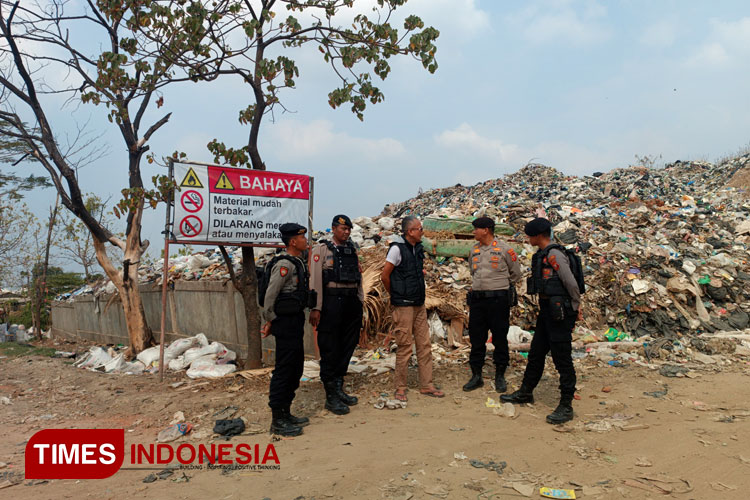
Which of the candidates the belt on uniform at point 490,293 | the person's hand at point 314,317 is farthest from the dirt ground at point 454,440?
the belt on uniform at point 490,293

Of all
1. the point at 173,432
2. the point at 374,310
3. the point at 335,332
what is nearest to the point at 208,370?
the point at 173,432

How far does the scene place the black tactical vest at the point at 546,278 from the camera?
157 inches

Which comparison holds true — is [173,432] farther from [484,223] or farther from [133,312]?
[133,312]

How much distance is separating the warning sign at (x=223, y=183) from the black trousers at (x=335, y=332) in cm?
215

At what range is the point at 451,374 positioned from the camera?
215 inches

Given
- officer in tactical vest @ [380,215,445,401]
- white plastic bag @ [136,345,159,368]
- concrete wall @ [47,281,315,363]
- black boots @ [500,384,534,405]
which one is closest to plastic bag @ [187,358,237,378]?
concrete wall @ [47,281,315,363]

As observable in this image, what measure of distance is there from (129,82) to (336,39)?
279 cm

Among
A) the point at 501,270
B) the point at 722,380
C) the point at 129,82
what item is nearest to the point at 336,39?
the point at 129,82

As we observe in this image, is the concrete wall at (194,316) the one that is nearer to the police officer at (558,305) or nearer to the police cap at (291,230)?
the police cap at (291,230)

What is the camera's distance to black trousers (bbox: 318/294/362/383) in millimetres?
4574

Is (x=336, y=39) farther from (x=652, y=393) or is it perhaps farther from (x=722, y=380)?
(x=722, y=380)

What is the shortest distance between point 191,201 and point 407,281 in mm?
2831

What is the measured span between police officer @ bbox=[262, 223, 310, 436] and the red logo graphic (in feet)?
4.15

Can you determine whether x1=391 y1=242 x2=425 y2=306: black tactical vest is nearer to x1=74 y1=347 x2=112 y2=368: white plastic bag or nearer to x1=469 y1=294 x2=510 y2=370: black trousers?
x1=469 y1=294 x2=510 y2=370: black trousers
